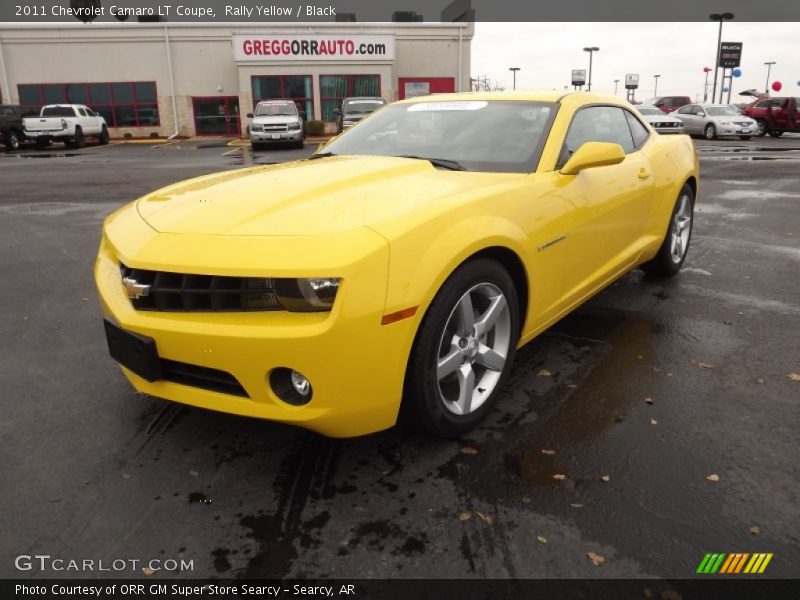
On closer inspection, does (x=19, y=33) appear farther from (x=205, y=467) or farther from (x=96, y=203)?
(x=205, y=467)

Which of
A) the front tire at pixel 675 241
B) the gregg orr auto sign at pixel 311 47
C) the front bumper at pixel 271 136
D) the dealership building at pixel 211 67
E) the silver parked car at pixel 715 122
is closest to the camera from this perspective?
the front tire at pixel 675 241

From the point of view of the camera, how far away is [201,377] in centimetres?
249

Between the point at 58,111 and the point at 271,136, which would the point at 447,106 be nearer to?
the point at 271,136

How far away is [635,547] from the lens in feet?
7.07

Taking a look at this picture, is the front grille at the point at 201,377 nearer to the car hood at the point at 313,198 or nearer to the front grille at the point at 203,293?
the front grille at the point at 203,293

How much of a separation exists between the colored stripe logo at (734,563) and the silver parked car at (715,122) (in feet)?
90.9

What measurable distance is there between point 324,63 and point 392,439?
32751mm

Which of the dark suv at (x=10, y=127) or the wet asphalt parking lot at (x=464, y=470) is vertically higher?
the dark suv at (x=10, y=127)

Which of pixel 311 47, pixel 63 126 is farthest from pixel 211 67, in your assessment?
pixel 63 126

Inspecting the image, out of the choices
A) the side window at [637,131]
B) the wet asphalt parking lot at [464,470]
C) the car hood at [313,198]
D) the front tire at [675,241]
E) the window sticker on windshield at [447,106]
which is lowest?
the wet asphalt parking lot at [464,470]

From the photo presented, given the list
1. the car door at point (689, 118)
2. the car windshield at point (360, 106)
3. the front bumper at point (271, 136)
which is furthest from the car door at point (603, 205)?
the car door at point (689, 118)

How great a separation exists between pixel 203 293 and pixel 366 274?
64 cm

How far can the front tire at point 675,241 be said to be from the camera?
5070 millimetres

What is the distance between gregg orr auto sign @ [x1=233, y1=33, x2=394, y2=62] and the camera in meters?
32.0
